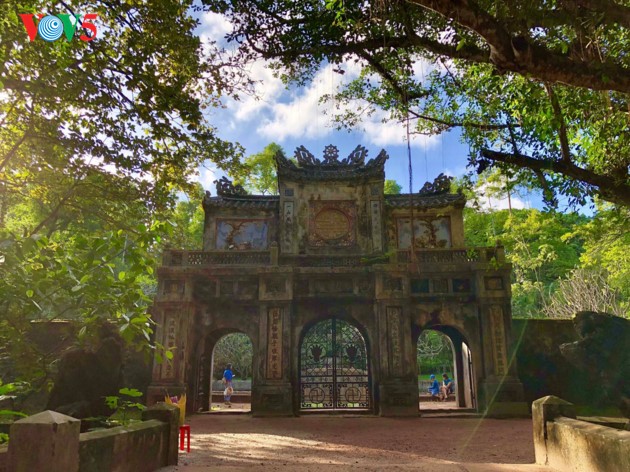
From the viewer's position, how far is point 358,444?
8.17 m

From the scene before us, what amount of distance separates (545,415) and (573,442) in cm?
81

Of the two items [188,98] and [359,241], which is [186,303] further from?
[188,98]

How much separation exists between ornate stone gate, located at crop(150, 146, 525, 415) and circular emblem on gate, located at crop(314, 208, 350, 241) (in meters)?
0.03

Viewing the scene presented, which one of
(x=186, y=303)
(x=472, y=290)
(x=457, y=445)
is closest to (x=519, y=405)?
(x=472, y=290)

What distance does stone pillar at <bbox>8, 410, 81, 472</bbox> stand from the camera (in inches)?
134

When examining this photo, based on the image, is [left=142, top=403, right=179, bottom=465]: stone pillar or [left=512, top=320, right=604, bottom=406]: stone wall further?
[left=512, top=320, right=604, bottom=406]: stone wall

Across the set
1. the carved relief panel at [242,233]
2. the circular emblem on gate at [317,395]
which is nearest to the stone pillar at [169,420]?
the circular emblem on gate at [317,395]

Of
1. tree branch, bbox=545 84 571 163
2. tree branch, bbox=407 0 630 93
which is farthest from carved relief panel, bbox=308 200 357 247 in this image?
tree branch, bbox=407 0 630 93

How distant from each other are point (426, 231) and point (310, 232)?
4.05 m

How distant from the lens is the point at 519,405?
40.2ft

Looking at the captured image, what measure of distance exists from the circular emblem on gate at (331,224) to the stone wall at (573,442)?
30.5 ft

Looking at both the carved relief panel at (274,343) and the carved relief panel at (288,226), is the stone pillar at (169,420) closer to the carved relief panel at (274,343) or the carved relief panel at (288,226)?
the carved relief panel at (274,343)

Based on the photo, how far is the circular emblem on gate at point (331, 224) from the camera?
15039 mm

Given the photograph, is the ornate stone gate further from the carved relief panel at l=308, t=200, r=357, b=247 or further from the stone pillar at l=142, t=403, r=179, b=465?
the stone pillar at l=142, t=403, r=179, b=465
